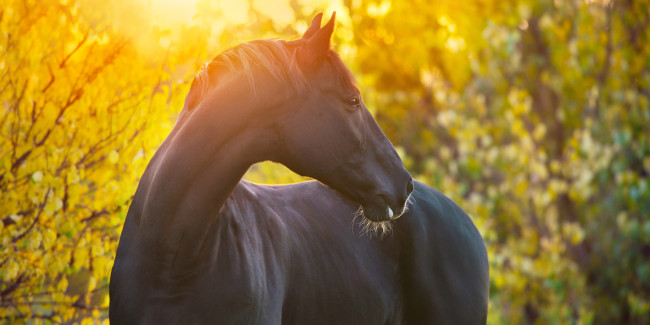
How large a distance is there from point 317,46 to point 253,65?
0.28m

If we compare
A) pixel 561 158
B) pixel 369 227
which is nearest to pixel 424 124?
pixel 561 158

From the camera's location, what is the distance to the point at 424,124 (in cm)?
1841

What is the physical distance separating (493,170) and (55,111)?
9818 millimetres

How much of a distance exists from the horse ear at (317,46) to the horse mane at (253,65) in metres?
0.05

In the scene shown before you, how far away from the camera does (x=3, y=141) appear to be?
147 inches

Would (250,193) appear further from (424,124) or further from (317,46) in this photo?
(424,124)

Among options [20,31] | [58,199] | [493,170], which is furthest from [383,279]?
[493,170]

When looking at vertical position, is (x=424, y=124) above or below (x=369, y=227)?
below

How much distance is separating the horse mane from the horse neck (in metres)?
0.07

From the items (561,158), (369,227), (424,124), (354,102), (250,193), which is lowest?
(561,158)

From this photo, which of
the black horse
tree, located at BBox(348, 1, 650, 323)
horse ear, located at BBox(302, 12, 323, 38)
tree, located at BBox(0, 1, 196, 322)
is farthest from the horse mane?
tree, located at BBox(348, 1, 650, 323)

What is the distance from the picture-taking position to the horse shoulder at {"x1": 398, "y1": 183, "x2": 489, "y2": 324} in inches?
146

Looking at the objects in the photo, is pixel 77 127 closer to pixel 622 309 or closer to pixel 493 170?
pixel 493 170

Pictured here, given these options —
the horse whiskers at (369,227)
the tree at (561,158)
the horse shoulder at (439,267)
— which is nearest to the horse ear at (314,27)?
the horse whiskers at (369,227)
